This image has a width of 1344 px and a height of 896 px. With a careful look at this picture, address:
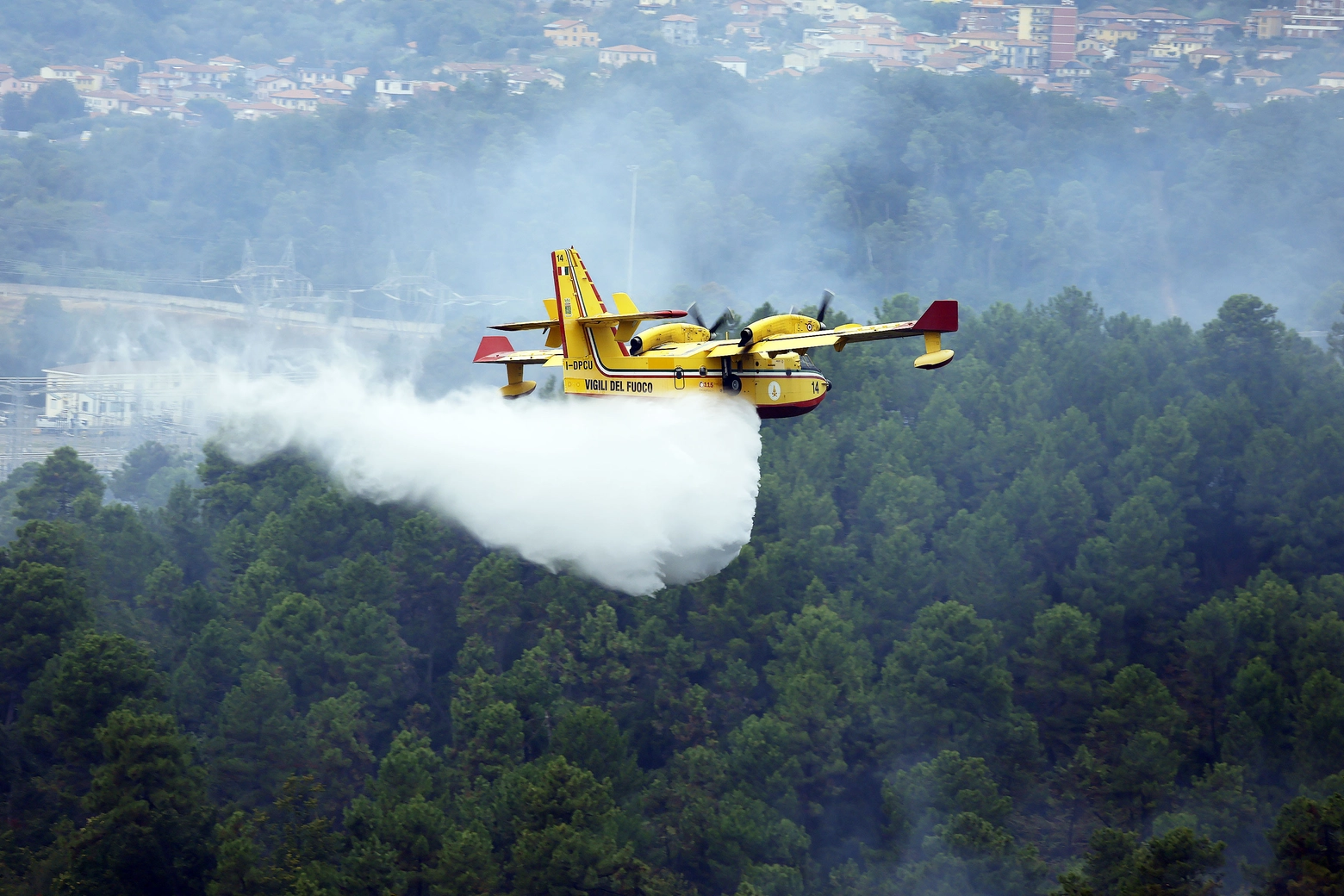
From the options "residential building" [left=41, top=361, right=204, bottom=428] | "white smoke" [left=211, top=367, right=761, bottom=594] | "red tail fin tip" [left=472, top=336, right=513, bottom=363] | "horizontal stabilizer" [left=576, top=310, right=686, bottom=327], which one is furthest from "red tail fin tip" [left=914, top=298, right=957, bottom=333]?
"residential building" [left=41, top=361, right=204, bottom=428]

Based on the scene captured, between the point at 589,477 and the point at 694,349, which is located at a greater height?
the point at 694,349

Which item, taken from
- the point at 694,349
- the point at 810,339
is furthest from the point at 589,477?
the point at 810,339

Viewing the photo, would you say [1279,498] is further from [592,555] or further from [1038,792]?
[592,555]

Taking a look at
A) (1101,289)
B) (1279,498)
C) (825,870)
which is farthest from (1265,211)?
(825,870)

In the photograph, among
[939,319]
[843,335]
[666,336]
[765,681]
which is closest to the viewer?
[939,319]

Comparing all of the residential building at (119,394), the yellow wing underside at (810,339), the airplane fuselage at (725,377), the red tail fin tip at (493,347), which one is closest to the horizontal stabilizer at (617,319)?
the airplane fuselage at (725,377)

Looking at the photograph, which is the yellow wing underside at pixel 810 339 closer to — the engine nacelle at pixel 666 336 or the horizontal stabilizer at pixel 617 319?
the engine nacelle at pixel 666 336

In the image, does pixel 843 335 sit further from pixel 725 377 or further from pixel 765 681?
pixel 765 681

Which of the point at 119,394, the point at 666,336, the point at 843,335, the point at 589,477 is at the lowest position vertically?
the point at 119,394
